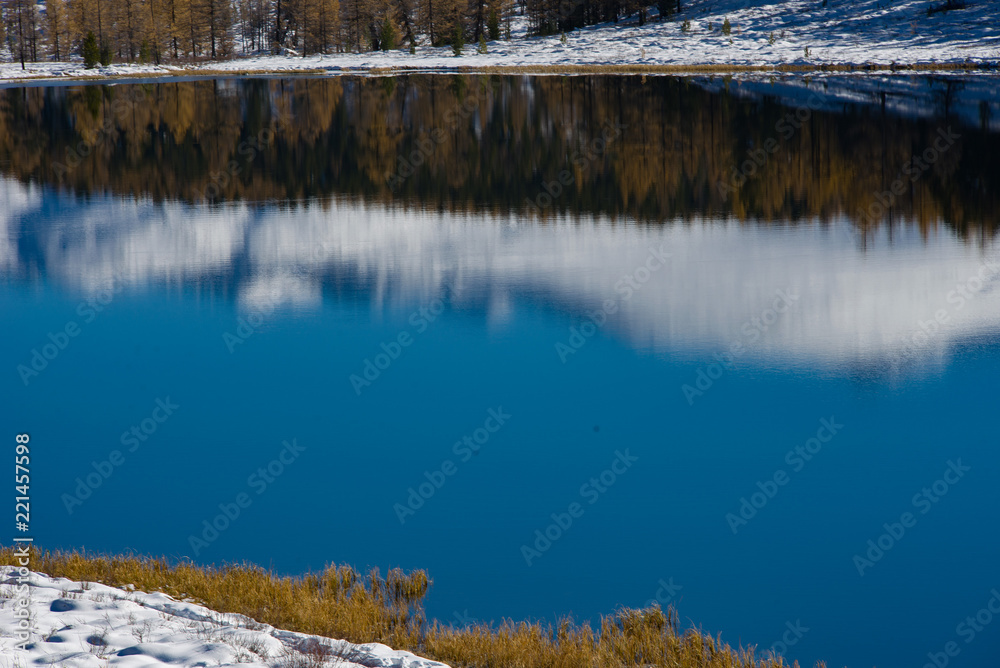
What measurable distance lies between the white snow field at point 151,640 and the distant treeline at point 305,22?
96205mm

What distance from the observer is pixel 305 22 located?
353 ft

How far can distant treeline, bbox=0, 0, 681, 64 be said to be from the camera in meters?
102

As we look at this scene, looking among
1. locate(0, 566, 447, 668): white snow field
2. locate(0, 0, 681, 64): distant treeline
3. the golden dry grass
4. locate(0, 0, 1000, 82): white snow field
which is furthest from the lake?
locate(0, 0, 681, 64): distant treeline

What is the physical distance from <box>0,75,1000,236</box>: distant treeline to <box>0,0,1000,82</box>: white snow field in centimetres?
2468

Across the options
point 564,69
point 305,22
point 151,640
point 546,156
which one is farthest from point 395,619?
point 305,22

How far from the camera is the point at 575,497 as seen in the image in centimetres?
969

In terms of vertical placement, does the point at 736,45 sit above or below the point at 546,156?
above

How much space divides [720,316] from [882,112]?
28.7m

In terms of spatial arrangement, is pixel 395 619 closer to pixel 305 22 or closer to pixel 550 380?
pixel 550 380

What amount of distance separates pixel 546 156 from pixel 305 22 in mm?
84331

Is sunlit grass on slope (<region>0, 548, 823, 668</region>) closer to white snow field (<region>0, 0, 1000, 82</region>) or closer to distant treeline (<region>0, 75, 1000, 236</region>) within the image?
distant treeline (<region>0, 75, 1000, 236</region>)

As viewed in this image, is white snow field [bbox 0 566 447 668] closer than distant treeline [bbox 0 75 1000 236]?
Yes

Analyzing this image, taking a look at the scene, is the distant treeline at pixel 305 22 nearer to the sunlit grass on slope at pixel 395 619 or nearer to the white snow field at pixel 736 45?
the white snow field at pixel 736 45

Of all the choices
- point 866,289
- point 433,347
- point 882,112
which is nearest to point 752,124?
point 882,112
